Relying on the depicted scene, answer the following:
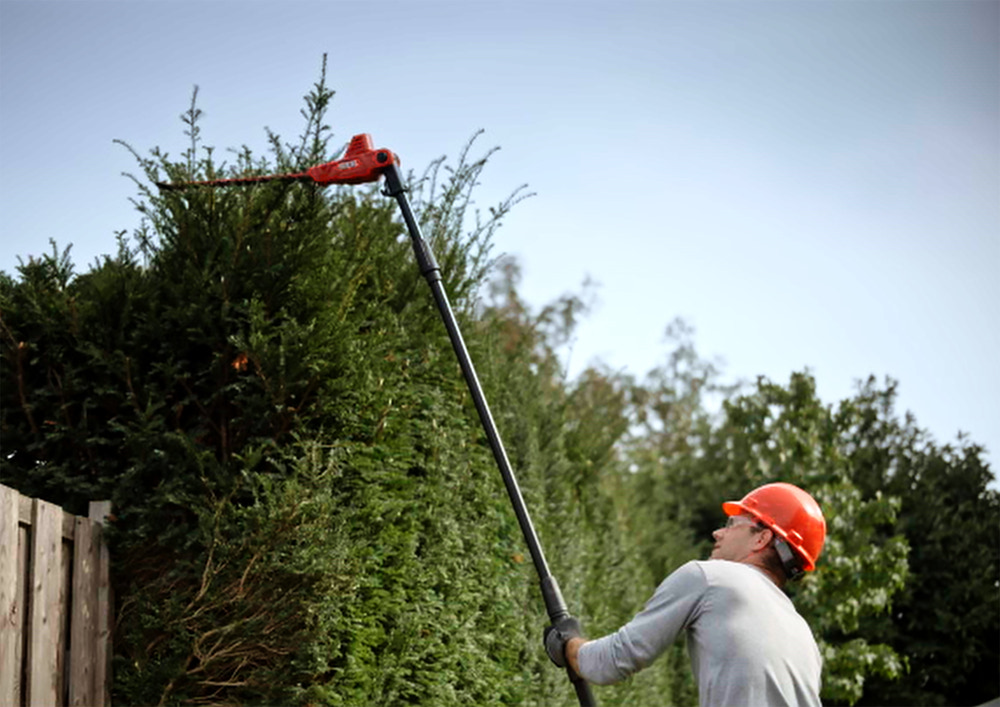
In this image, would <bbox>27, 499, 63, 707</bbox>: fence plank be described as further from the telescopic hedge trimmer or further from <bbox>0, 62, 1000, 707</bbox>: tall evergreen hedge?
the telescopic hedge trimmer

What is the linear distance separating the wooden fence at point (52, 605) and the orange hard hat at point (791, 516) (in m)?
2.84

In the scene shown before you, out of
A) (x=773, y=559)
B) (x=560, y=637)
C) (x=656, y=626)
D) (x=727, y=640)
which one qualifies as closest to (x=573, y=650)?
(x=560, y=637)

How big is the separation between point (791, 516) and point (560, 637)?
104 cm

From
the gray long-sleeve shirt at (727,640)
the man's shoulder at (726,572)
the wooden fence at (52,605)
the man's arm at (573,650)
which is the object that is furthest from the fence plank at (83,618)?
the man's shoulder at (726,572)

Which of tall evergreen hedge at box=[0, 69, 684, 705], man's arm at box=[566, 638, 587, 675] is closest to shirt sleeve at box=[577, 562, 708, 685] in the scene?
man's arm at box=[566, 638, 587, 675]

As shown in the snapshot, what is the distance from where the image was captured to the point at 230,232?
5750 mm

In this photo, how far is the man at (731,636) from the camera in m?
3.97

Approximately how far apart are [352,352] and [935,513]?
588 inches

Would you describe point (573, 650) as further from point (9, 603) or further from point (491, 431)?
point (9, 603)

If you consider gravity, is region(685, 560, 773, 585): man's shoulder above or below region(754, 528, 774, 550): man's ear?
below

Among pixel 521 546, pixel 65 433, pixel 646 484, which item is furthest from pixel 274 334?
pixel 646 484

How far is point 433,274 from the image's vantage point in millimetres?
5203

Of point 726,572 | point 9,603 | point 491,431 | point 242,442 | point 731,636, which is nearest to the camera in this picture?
point 731,636

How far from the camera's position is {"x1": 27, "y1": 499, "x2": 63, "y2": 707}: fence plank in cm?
473
